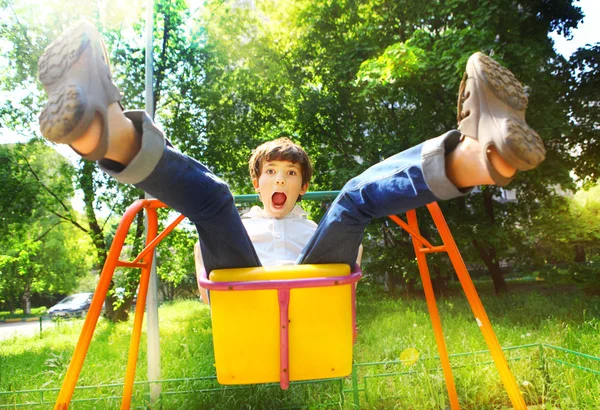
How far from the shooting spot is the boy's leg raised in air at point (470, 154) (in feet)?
2.84

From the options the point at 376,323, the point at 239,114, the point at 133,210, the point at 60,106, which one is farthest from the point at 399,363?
the point at 239,114

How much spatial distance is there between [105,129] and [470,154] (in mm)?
786

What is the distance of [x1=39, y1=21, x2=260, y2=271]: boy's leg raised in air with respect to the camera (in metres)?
0.79

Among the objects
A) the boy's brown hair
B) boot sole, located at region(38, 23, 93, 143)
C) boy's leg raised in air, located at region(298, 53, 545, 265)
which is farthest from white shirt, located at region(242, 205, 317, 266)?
boot sole, located at region(38, 23, 93, 143)

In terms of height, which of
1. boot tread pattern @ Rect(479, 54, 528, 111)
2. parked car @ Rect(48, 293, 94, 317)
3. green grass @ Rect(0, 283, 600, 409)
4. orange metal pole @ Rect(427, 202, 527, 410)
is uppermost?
boot tread pattern @ Rect(479, 54, 528, 111)

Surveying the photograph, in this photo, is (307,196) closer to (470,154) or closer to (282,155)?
(282,155)

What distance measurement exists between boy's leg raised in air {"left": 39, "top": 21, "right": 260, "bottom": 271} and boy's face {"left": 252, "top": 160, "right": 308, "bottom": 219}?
→ 70 centimetres

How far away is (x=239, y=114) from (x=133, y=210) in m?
6.63

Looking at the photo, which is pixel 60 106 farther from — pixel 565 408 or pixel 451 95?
pixel 451 95

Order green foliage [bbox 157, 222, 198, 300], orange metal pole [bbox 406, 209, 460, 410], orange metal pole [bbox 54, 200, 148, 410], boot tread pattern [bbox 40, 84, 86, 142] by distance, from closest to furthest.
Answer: boot tread pattern [bbox 40, 84, 86, 142] → orange metal pole [bbox 54, 200, 148, 410] → orange metal pole [bbox 406, 209, 460, 410] → green foliage [bbox 157, 222, 198, 300]

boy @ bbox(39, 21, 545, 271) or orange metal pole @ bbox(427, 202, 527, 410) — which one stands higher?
boy @ bbox(39, 21, 545, 271)

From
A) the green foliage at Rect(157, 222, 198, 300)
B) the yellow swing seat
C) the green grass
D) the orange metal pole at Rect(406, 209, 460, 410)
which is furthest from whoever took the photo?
the green foliage at Rect(157, 222, 198, 300)

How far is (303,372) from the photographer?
1.45 metres

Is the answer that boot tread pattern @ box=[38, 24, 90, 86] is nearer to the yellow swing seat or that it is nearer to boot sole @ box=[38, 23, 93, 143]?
boot sole @ box=[38, 23, 93, 143]
